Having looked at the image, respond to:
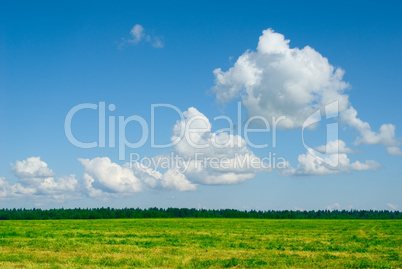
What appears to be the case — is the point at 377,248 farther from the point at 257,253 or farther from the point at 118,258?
the point at 118,258

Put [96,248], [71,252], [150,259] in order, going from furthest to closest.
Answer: [96,248] → [71,252] → [150,259]

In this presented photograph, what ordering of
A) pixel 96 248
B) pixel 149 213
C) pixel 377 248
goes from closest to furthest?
1. pixel 96 248
2. pixel 377 248
3. pixel 149 213

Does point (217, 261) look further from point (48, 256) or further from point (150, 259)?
point (48, 256)

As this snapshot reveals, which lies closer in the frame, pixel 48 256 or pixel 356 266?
pixel 356 266

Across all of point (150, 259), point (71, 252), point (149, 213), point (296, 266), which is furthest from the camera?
point (149, 213)

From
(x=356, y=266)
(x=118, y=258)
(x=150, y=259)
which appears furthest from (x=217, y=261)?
(x=356, y=266)

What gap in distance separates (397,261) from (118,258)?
42.7ft

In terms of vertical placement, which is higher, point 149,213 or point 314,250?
point 314,250

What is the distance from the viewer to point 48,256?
1820 cm

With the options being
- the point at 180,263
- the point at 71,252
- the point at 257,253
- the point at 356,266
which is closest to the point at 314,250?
the point at 257,253

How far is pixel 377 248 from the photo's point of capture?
23.1 metres

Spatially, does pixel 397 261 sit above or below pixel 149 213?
above

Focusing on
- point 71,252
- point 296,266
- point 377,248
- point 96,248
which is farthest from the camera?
point 377,248

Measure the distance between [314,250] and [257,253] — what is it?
4157 mm
